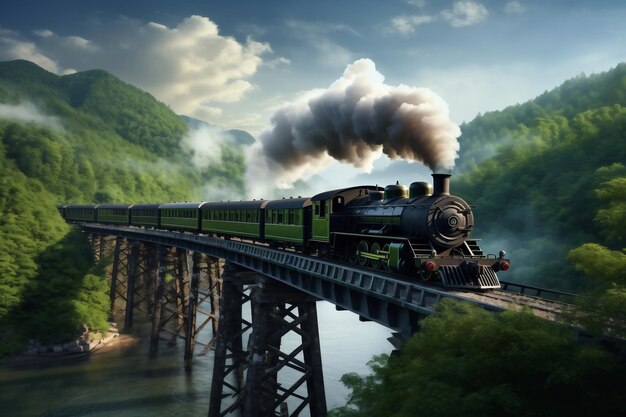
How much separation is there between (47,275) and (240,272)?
78.8 feet

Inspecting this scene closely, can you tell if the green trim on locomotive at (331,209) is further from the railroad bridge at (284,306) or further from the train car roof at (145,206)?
the train car roof at (145,206)

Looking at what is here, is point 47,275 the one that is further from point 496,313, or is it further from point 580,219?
point 580,219

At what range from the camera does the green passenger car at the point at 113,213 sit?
51.6m

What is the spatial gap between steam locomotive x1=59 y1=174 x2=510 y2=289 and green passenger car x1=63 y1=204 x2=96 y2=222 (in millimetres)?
36524

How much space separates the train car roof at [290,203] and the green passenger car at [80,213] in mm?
41064

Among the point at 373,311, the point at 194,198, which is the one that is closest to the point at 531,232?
the point at 373,311

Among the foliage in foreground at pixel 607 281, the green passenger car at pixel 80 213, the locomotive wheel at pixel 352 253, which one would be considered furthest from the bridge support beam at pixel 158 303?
the foliage in foreground at pixel 607 281

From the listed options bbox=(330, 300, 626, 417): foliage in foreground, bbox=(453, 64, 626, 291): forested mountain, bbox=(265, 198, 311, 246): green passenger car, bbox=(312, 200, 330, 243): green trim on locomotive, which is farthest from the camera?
bbox=(453, 64, 626, 291): forested mountain

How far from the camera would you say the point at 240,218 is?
30031mm

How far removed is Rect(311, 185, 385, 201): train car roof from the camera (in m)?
20.6

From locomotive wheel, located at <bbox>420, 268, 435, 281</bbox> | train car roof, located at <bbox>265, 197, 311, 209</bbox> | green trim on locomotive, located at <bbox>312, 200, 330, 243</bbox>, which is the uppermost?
train car roof, located at <bbox>265, 197, 311, 209</bbox>

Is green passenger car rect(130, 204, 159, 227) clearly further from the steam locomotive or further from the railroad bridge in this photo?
the steam locomotive

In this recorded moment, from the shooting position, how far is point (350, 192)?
69.5ft

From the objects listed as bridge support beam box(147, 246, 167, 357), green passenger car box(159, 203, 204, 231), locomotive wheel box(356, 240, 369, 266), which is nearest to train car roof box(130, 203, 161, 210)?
green passenger car box(159, 203, 204, 231)
